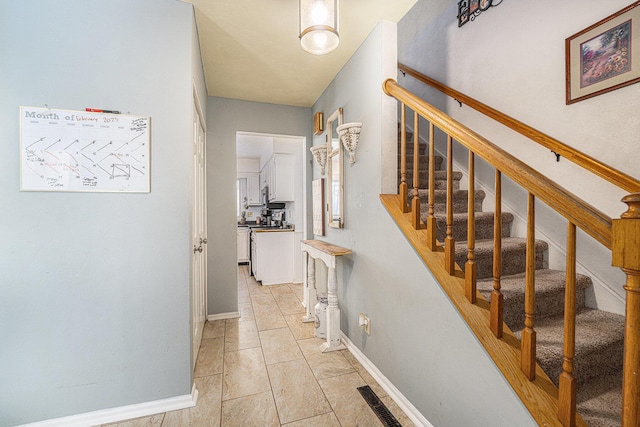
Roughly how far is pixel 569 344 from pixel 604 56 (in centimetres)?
164

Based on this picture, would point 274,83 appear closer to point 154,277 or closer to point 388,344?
point 154,277

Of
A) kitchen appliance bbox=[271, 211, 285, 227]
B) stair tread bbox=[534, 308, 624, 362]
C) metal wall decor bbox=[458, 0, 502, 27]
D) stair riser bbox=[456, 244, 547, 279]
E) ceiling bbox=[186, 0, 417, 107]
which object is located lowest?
stair tread bbox=[534, 308, 624, 362]

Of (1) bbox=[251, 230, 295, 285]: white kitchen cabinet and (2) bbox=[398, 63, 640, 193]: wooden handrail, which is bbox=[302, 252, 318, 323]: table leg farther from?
(2) bbox=[398, 63, 640, 193]: wooden handrail

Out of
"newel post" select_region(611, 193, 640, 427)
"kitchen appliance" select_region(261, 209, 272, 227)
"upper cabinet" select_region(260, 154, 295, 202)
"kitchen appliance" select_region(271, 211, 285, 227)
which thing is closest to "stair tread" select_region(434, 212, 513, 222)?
"newel post" select_region(611, 193, 640, 427)

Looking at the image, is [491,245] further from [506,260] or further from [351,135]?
[351,135]

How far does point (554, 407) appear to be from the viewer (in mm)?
982

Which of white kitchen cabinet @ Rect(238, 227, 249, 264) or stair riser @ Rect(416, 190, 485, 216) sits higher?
stair riser @ Rect(416, 190, 485, 216)

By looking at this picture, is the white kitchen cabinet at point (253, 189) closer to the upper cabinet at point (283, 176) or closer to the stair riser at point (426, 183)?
the upper cabinet at point (283, 176)

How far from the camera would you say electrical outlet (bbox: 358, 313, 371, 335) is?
88.9 inches

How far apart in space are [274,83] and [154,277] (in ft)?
7.67

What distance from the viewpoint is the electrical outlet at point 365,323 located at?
7.41 ft

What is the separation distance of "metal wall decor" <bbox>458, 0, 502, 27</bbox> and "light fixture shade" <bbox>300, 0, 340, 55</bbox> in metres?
1.48

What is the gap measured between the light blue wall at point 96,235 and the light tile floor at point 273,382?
0.27 m

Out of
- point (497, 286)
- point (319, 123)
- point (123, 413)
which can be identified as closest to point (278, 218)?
point (319, 123)
